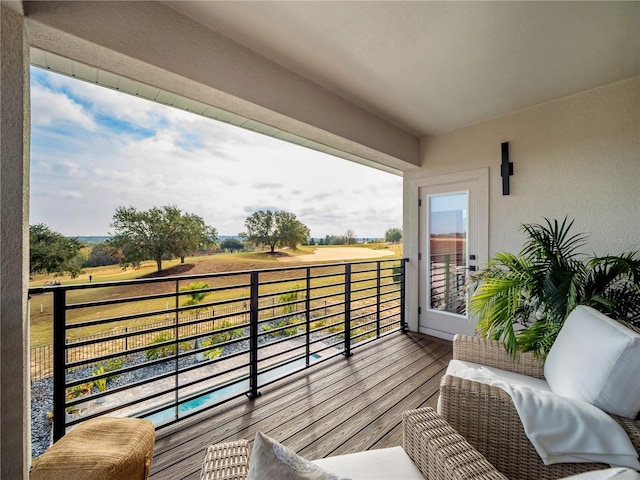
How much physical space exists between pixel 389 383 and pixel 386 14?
8.39 feet

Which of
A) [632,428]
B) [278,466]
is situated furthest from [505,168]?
[278,466]

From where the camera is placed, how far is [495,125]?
9.26ft

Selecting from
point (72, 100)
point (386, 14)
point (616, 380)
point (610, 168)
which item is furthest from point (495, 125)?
point (72, 100)

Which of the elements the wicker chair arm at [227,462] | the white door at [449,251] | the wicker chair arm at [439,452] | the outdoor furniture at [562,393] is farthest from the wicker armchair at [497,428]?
the white door at [449,251]

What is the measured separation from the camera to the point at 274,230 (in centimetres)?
371

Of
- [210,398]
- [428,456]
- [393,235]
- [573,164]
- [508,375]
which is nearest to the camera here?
[428,456]

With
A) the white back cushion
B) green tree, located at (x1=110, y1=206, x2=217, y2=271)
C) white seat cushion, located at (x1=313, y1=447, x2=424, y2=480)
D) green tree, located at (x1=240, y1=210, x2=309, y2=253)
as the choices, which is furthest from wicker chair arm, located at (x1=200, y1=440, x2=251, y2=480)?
green tree, located at (x1=240, y1=210, x2=309, y2=253)

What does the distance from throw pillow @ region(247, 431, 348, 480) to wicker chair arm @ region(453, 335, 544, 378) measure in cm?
162

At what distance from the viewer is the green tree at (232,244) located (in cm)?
312

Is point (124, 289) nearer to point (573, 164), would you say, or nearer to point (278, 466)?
point (278, 466)

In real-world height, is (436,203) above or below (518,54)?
below

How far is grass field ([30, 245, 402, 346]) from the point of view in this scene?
1.41 metres

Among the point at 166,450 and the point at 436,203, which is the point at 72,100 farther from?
the point at 436,203

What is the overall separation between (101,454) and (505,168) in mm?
3546
